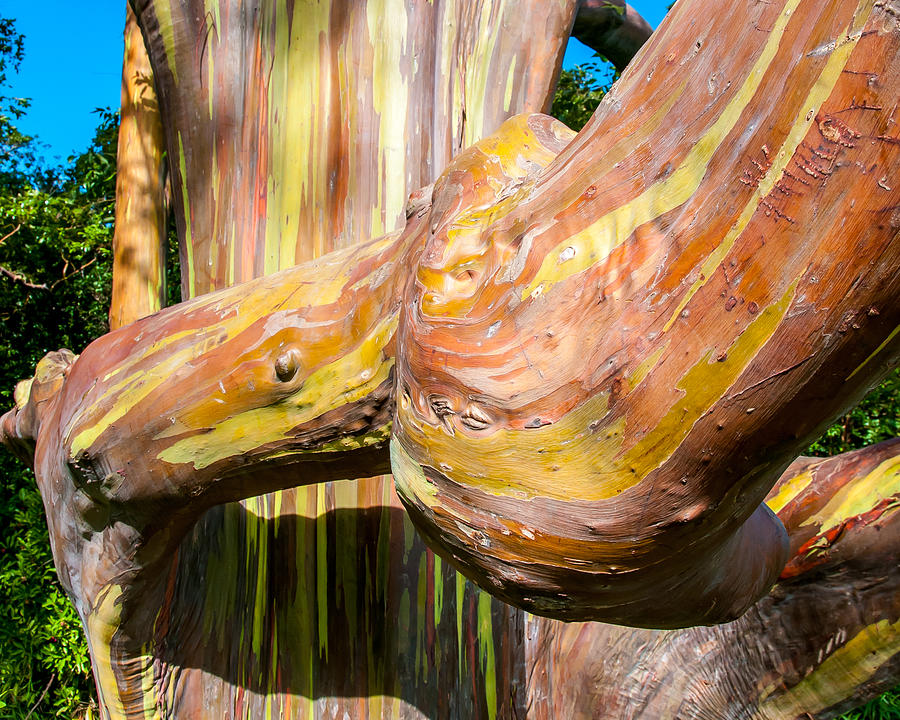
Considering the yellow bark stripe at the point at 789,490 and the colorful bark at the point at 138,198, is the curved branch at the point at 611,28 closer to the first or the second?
Result: the colorful bark at the point at 138,198

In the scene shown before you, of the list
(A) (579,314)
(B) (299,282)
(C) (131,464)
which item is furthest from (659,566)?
(C) (131,464)

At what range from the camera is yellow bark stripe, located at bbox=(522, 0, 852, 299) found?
1.79ft

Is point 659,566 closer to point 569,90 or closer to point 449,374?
point 449,374

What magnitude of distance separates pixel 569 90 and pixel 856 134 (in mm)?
4380

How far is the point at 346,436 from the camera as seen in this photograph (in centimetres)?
91

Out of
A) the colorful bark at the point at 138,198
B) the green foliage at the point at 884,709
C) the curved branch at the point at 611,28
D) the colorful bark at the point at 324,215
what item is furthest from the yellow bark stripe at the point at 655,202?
the green foliage at the point at 884,709

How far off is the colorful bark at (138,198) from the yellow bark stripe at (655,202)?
5.39 ft

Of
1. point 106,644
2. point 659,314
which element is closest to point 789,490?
point 659,314

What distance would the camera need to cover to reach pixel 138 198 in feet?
7.18

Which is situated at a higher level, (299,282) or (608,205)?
(299,282)

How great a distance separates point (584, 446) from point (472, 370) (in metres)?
0.12

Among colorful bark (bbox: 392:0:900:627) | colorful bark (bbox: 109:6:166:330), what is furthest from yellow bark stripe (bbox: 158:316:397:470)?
colorful bark (bbox: 109:6:166:330)

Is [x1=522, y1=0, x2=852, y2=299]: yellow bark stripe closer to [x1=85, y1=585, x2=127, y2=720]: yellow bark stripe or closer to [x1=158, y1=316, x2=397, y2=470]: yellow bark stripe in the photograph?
[x1=158, y1=316, x2=397, y2=470]: yellow bark stripe

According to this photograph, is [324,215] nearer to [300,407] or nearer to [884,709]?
[300,407]
